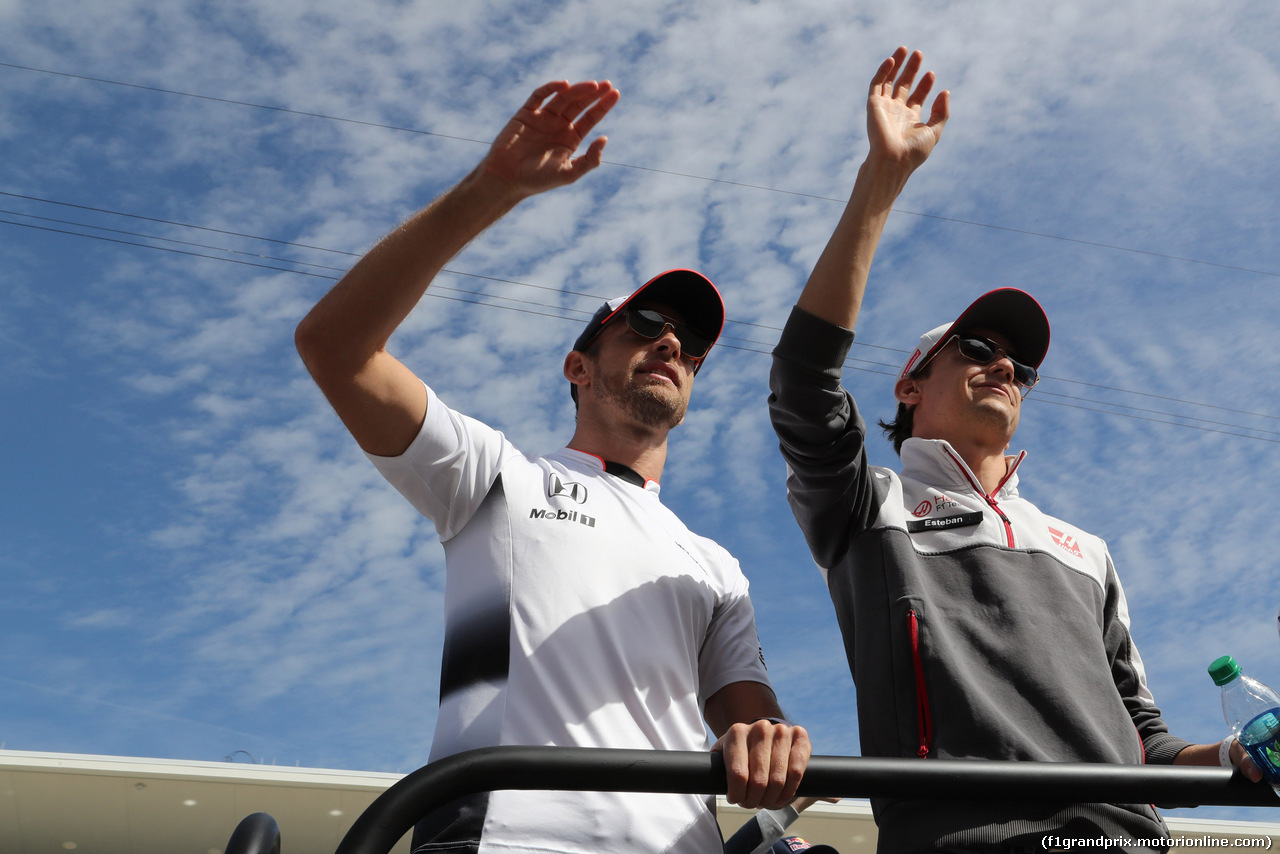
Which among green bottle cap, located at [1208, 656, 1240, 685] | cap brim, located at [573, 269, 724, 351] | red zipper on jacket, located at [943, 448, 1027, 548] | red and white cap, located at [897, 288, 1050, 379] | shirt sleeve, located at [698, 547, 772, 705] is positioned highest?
cap brim, located at [573, 269, 724, 351]

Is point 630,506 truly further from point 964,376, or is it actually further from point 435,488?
point 964,376

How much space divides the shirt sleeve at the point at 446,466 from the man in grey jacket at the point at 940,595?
0.66m

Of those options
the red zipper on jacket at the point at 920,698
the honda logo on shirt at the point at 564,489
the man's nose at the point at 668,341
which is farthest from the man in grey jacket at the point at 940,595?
the man's nose at the point at 668,341

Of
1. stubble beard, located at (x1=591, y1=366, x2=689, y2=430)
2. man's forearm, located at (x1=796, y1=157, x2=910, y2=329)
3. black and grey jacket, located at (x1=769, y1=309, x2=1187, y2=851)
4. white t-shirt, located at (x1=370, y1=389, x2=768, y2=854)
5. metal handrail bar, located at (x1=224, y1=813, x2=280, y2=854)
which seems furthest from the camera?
stubble beard, located at (x1=591, y1=366, x2=689, y2=430)

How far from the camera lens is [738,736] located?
1.42m

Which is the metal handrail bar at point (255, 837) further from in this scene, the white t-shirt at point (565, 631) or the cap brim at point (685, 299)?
the cap brim at point (685, 299)

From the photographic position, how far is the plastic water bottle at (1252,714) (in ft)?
5.37

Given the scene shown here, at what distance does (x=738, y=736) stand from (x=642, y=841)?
46cm

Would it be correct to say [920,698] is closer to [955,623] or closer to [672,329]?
[955,623]

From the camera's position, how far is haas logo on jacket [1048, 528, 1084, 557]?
240 cm

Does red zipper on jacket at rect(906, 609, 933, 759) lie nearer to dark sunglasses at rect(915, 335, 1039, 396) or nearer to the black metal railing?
the black metal railing

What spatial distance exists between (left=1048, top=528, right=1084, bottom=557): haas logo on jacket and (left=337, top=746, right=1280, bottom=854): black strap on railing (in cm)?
87

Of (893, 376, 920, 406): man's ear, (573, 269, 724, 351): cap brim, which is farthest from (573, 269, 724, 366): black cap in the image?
(893, 376, 920, 406): man's ear

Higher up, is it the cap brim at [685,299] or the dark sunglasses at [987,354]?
the cap brim at [685,299]
